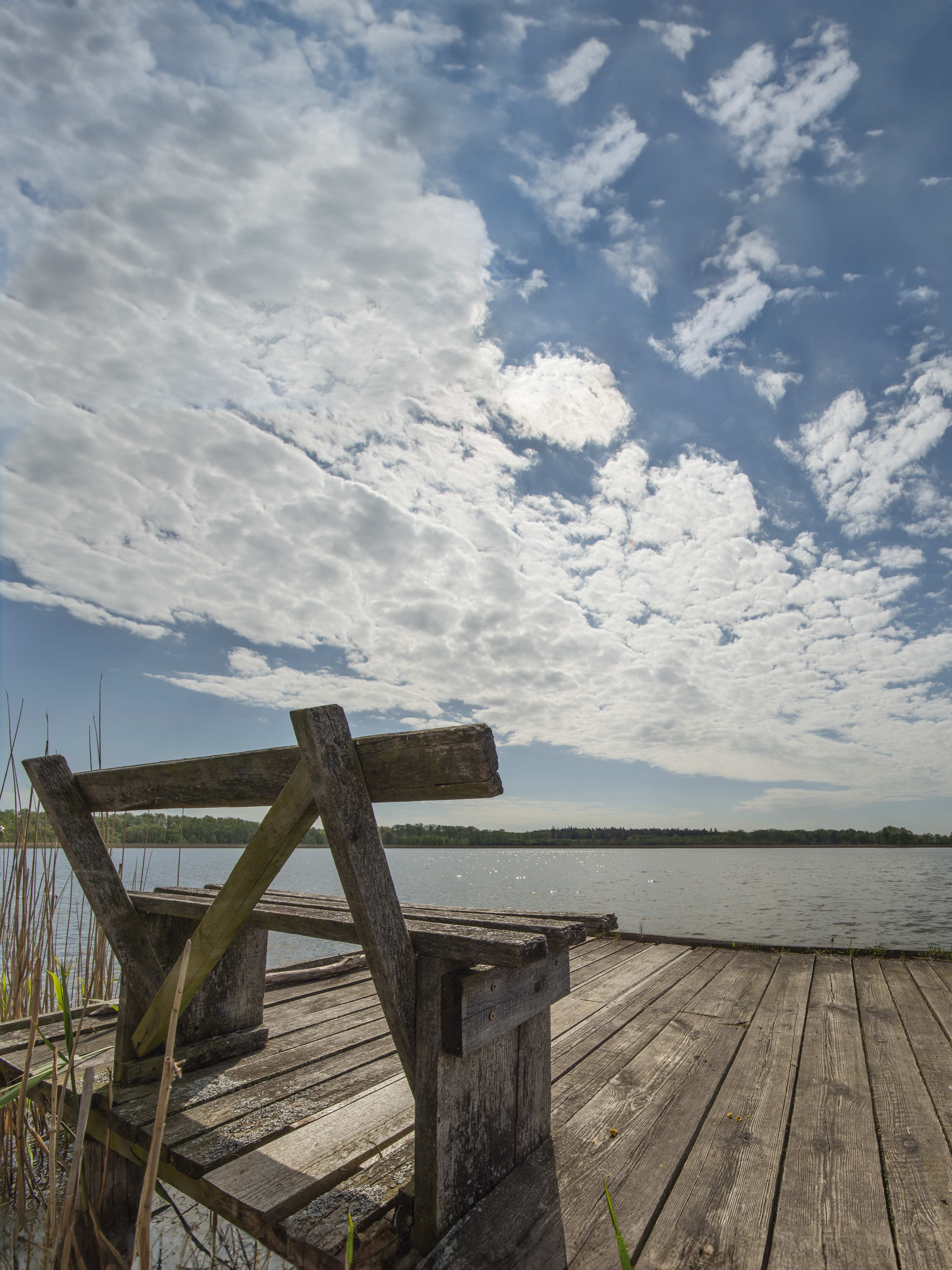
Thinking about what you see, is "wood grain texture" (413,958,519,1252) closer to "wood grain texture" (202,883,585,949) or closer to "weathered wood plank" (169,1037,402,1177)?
"wood grain texture" (202,883,585,949)

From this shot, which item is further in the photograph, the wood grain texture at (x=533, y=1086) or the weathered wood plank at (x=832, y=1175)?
the wood grain texture at (x=533, y=1086)

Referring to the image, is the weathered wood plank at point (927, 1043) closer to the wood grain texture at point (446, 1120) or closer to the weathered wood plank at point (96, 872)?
the wood grain texture at point (446, 1120)

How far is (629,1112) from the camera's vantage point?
7.25 feet

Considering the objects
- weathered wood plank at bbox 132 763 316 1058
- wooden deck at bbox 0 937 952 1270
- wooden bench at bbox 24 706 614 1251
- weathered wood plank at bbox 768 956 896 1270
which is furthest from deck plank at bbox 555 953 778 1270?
weathered wood plank at bbox 132 763 316 1058

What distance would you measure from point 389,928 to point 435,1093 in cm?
39

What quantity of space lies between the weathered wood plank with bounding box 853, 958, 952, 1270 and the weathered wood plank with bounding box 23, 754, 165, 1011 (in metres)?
2.01

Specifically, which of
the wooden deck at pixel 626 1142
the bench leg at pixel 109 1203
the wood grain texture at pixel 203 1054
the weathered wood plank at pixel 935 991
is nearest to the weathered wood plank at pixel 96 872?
the wood grain texture at pixel 203 1054

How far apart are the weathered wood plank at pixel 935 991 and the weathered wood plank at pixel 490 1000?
2347mm

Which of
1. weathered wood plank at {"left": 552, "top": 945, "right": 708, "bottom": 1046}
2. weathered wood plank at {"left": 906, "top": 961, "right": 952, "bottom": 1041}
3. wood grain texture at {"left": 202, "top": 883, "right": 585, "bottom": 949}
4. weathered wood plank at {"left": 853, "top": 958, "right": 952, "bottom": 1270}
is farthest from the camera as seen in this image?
weathered wood plank at {"left": 906, "top": 961, "right": 952, "bottom": 1041}

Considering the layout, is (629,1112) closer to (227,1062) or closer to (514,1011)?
(514,1011)

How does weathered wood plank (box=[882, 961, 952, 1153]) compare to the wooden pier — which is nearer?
the wooden pier

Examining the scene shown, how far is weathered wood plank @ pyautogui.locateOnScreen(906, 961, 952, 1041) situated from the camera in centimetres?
328

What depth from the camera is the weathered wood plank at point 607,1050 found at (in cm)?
234

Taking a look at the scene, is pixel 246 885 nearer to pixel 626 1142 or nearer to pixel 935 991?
pixel 626 1142
